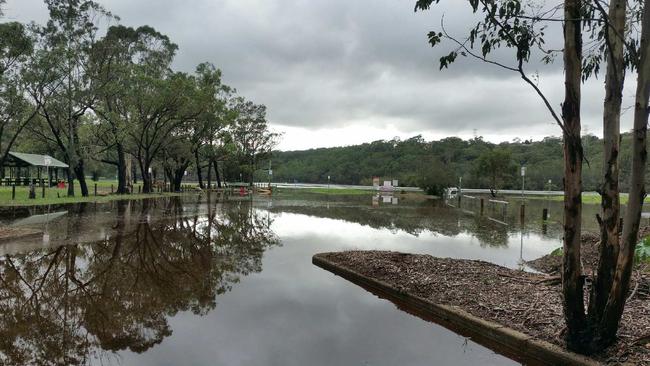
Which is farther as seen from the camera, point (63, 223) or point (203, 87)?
point (203, 87)

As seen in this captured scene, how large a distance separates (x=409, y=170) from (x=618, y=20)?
76.1 m

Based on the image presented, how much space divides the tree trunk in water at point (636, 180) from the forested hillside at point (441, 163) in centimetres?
4220

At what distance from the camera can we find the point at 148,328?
221 inches

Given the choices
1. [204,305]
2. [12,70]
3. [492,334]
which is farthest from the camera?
[12,70]

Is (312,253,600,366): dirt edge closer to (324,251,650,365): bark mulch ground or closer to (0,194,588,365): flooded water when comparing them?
(324,251,650,365): bark mulch ground

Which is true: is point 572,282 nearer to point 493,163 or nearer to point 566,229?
point 566,229

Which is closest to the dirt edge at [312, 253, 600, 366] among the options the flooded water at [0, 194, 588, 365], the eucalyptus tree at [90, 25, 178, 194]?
the flooded water at [0, 194, 588, 365]

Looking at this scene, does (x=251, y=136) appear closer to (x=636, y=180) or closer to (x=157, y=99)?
(x=157, y=99)

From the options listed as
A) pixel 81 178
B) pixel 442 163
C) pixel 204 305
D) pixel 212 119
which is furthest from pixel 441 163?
pixel 204 305

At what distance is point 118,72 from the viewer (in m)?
30.5

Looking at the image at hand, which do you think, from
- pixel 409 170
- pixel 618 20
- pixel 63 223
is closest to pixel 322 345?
pixel 618 20

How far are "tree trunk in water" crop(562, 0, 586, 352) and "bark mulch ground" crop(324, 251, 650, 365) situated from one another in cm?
54

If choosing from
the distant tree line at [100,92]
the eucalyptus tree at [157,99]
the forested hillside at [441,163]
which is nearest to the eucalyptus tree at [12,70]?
the distant tree line at [100,92]

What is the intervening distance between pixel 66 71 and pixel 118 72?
165 inches
